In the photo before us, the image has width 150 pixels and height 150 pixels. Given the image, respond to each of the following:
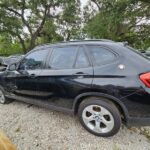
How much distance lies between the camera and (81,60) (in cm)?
332

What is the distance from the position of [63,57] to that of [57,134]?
1451 mm

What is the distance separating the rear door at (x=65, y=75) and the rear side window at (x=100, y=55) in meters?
0.13

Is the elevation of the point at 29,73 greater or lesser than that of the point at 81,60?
lesser

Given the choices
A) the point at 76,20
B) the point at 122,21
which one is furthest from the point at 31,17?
the point at 122,21

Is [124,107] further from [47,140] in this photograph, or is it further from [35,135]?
[35,135]

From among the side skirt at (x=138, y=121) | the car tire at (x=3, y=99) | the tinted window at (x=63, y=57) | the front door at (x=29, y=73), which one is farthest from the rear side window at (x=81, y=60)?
the car tire at (x=3, y=99)

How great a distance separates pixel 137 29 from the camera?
20969 millimetres

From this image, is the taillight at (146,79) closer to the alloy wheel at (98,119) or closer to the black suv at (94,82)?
the black suv at (94,82)

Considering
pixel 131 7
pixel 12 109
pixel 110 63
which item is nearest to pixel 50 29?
pixel 131 7

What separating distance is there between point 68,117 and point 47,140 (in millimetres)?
876

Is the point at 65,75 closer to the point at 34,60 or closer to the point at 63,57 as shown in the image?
the point at 63,57

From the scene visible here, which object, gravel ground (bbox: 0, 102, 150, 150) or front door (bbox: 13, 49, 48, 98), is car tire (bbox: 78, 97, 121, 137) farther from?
front door (bbox: 13, 49, 48, 98)

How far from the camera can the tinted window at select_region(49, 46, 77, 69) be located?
346cm

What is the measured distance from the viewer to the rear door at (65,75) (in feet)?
10.5
